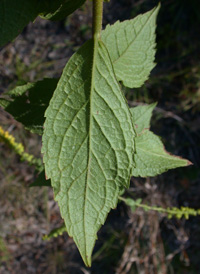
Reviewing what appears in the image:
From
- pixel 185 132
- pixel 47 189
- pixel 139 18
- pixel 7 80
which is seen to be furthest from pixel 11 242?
pixel 139 18

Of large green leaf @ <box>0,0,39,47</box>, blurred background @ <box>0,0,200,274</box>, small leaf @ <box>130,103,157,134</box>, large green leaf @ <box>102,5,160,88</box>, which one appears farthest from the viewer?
blurred background @ <box>0,0,200,274</box>

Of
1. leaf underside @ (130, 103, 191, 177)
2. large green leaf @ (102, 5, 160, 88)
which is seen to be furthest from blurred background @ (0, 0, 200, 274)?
large green leaf @ (102, 5, 160, 88)

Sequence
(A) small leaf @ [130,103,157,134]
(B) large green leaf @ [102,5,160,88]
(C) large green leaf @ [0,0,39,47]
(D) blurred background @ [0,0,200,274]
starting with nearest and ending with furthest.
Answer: (C) large green leaf @ [0,0,39,47], (B) large green leaf @ [102,5,160,88], (A) small leaf @ [130,103,157,134], (D) blurred background @ [0,0,200,274]

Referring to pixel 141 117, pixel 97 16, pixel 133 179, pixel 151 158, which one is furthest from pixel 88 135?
pixel 133 179

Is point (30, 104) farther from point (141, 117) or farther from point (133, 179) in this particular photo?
point (133, 179)

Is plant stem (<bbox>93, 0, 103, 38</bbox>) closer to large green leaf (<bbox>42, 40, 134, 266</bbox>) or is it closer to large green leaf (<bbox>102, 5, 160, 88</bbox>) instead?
large green leaf (<bbox>42, 40, 134, 266</bbox>)

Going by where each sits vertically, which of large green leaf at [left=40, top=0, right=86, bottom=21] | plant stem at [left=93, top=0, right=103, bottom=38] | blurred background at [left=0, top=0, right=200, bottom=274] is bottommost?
blurred background at [left=0, top=0, right=200, bottom=274]

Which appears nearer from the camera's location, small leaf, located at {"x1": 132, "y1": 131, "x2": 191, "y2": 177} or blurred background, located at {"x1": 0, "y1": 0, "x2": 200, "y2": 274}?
small leaf, located at {"x1": 132, "y1": 131, "x2": 191, "y2": 177}
